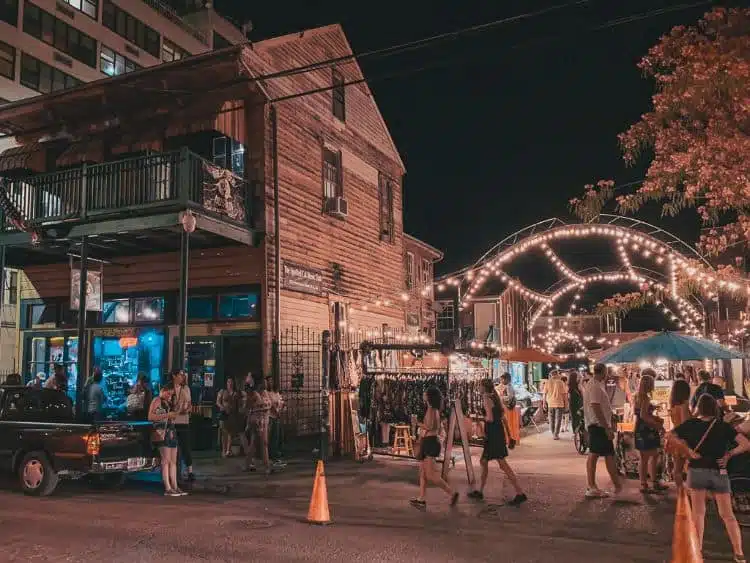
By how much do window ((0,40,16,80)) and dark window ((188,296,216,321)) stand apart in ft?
94.6

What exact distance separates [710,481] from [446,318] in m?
30.5

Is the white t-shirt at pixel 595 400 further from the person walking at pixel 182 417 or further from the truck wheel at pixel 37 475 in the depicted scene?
the truck wheel at pixel 37 475

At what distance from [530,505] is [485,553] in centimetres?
286

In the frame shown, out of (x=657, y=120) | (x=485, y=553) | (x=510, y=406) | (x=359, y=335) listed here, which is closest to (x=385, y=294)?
(x=359, y=335)

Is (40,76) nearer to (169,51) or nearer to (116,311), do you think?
(169,51)

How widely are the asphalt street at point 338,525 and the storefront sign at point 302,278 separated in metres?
6.16

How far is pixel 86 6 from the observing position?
150 feet

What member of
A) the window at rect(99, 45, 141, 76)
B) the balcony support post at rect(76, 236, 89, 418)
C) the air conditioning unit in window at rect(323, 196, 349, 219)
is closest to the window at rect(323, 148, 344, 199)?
the air conditioning unit in window at rect(323, 196, 349, 219)

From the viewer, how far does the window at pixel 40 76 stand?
133 ft

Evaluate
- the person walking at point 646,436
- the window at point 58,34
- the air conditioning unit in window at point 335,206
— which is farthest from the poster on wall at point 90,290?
the window at point 58,34

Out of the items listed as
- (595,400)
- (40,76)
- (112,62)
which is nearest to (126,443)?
(595,400)

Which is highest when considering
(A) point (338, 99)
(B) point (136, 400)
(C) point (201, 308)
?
(A) point (338, 99)

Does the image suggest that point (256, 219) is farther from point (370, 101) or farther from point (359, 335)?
point (370, 101)

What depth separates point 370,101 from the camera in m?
23.1
